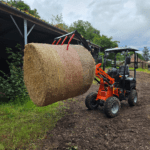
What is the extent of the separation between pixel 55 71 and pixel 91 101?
3.33m

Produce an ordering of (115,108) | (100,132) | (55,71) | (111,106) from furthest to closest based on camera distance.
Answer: (115,108)
(111,106)
(100,132)
(55,71)

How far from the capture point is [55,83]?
211cm

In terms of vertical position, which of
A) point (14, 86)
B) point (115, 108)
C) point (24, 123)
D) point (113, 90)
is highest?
point (14, 86)

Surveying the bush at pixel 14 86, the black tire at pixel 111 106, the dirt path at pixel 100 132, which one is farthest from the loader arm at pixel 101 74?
the bush at pixel 14 86

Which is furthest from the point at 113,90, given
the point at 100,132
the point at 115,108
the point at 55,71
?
the point at 55,71

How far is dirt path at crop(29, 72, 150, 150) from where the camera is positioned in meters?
2.95

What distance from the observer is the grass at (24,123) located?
3.03 m

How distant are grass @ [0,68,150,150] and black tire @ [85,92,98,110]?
0.99 m

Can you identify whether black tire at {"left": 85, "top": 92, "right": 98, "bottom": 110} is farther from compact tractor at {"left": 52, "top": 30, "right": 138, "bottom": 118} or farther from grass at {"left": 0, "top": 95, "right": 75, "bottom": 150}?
grass at {"left": 0, "top": 95, "right": 75, "bottom": 150}

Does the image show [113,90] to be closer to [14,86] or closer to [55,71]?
[55,71]

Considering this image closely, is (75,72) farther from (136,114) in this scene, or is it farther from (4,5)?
(4,5)

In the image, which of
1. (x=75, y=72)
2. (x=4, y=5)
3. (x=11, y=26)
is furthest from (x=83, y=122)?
(x=11, y=26)

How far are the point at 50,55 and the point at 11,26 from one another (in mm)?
7512

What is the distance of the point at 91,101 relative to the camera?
509 cm
